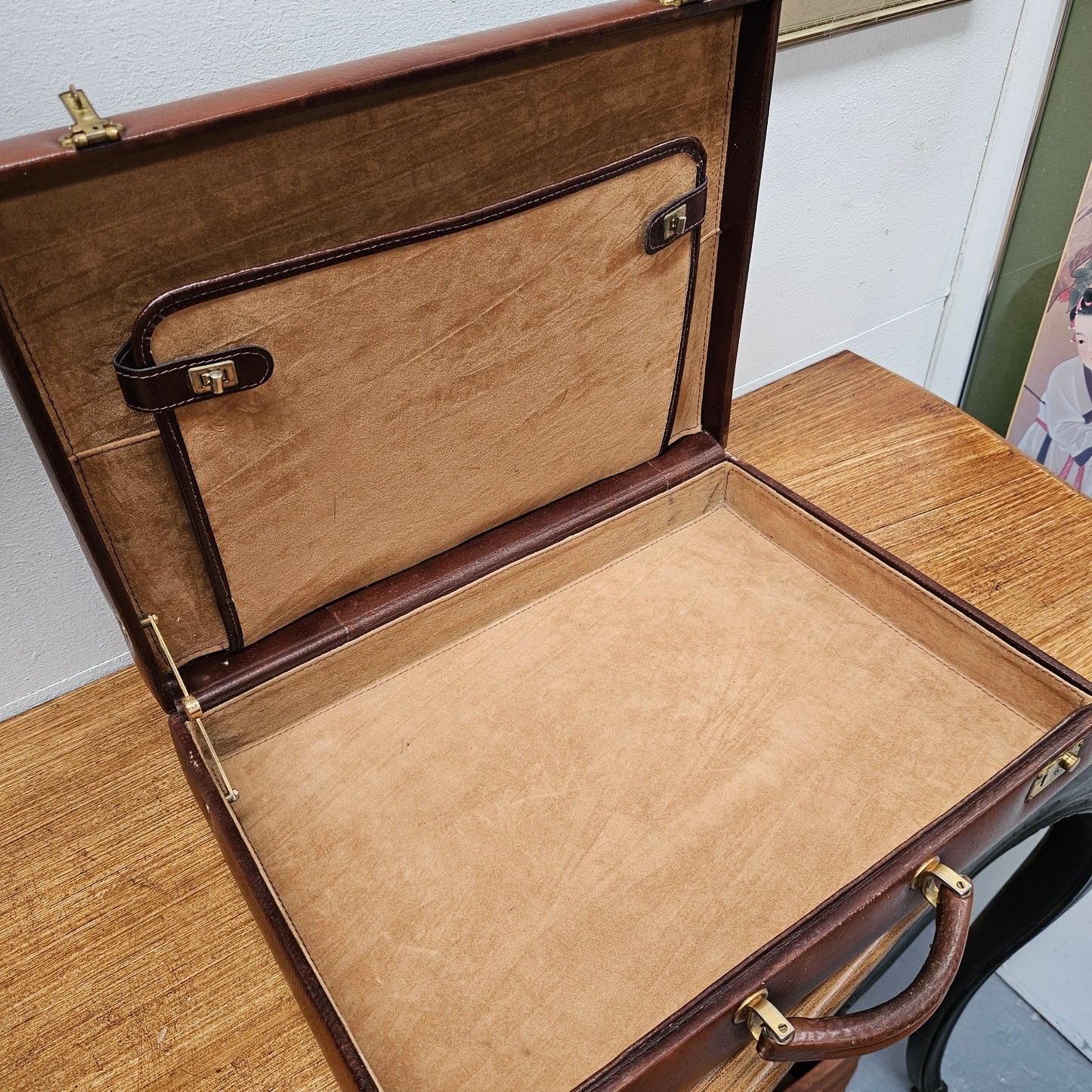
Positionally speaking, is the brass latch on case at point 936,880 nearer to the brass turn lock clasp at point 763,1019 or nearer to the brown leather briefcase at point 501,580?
the brown leather briefcase at point 501,580

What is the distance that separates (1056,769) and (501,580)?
494mm

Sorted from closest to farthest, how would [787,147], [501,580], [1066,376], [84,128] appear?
[84,128] → [501,580] → [787,147] → [1066,376]

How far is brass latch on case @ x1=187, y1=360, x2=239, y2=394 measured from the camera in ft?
2.06

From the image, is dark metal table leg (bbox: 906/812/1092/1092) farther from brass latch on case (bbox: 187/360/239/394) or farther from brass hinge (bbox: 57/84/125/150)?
brass hinge (bbox: 57/84/125/150)

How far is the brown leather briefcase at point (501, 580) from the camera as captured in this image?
602 millimetres

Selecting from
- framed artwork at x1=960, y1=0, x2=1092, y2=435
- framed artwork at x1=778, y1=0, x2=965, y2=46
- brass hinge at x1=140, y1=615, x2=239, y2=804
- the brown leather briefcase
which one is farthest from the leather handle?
framed artwork at x1=960, y1=0, x2=1092, y2=435

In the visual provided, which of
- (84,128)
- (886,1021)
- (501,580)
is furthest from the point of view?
(501,580)

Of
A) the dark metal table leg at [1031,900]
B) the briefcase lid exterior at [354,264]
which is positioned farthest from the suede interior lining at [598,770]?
the dark metal table leg at [1031,900]

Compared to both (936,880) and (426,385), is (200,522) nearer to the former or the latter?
(426,385)

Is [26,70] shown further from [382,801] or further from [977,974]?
[977,974]

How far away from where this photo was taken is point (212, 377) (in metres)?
0.63

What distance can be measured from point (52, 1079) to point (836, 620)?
0.75 m

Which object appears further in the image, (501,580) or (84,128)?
(501,580)

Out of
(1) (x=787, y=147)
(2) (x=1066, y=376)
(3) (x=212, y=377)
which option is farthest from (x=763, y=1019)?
(2) (x=1066, y=376)
